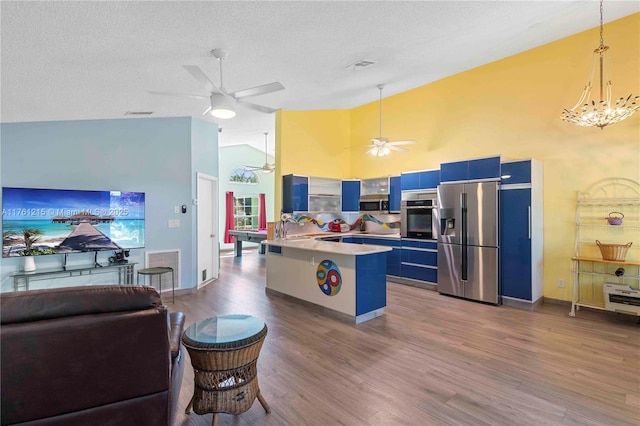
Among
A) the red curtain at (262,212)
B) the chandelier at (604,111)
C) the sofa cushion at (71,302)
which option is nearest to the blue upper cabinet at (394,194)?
the chandelier at (604,111)

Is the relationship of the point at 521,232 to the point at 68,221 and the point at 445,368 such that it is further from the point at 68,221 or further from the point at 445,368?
the point at 68,221

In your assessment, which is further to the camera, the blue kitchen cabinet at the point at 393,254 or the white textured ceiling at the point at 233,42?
the blue kitchen cabinet at the point at 393,254

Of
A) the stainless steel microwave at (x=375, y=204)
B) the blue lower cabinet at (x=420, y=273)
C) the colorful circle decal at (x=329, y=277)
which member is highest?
the stainless steel microwave at (x=375, y=204)

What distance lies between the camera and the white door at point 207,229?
5.76 m

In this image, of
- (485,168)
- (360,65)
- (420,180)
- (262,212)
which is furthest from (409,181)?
(262,212)

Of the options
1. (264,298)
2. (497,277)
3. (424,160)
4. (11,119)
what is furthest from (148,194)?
(497,277)

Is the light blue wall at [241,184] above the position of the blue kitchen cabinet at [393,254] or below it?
above

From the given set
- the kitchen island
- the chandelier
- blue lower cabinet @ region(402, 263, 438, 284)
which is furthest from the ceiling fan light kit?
blue lower cabinet @ region(402, 263, 438, 284)

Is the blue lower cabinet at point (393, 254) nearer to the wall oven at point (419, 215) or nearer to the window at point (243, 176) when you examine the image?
the wall oven at point (419, 215)

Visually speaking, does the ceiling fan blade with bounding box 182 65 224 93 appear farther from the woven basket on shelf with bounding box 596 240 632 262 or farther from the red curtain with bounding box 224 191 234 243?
the red curtain with bounding box 224 191 234 243

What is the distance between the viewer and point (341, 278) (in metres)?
3.98

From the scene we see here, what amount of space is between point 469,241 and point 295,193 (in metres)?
3.20

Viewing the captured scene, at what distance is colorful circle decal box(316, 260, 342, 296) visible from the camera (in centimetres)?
404

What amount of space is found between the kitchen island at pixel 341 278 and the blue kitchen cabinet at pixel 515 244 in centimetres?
191
